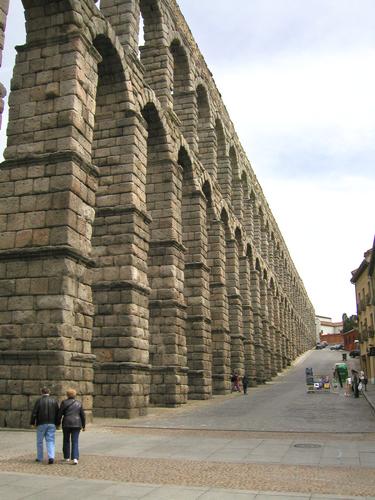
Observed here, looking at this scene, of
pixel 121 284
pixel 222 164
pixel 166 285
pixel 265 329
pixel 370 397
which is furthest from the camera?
pixel 265 329

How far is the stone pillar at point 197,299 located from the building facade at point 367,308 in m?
17.4

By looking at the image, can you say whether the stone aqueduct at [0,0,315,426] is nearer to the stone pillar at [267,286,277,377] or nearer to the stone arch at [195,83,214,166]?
the stone arch at [195,83,214,166]

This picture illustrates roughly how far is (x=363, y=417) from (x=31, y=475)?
11.3m

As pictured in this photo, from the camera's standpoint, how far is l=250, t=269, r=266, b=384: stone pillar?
36.0m

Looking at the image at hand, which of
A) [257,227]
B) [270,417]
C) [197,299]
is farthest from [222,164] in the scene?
[270,417]

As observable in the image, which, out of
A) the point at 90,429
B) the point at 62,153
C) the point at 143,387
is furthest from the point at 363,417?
the point at 62,153

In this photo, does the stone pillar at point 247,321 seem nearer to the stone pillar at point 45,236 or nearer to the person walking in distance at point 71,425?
the stone pillar at point 45,236

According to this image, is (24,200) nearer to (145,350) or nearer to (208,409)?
(145,350)

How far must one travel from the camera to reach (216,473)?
23.3ft

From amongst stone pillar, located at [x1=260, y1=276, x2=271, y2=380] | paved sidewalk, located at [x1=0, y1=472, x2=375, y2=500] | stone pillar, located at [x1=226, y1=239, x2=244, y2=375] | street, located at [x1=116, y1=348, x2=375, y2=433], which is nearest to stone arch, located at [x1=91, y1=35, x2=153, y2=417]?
street, located at [x1=116, y1=348, x2=375, y2=433]

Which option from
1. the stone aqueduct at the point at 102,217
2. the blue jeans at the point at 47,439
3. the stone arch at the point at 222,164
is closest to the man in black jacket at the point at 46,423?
the blue jeans at the point at 47,439

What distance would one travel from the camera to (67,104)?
12773 mm

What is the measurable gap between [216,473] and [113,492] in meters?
1.73

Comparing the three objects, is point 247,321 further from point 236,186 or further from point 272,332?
point 272,332
